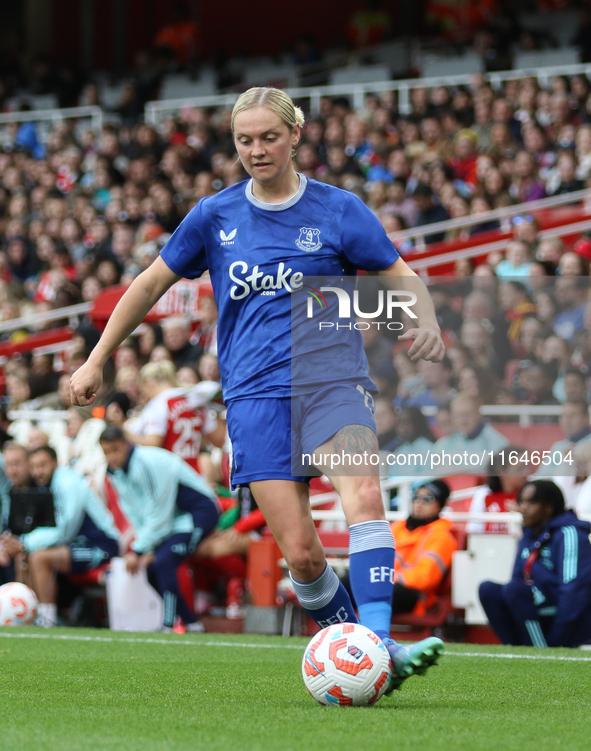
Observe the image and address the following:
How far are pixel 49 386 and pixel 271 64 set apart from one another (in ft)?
41.7

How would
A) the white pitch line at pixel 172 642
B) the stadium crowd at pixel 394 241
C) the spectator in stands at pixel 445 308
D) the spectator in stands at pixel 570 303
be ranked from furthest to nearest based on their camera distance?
the spectator in stands at pixel 445 308 → the spectator in stands at pixel 570 303 → the stadium crowd at pixel 394 241 → the white pitch line at pixel 172 642

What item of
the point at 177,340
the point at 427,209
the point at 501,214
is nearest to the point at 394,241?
the point at 501,214

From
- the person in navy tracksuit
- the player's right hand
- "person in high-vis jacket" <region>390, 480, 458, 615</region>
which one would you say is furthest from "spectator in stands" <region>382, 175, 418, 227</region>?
the player's right hand

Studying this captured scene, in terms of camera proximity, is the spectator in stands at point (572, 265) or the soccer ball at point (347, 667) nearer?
the soccer ball at point (347, 667)

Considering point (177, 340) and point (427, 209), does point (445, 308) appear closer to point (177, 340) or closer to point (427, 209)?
point (177, 340)

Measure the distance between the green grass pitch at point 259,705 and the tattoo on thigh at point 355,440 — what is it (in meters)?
0.80

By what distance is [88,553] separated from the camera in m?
9.81

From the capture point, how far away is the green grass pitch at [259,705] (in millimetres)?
3238

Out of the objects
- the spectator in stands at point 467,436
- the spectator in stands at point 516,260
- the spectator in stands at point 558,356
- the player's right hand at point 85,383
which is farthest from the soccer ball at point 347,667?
the spectator in stands at point 516,260

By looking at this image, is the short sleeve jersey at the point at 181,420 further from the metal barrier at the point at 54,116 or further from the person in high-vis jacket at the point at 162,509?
the metal barrier at the point at 54,116

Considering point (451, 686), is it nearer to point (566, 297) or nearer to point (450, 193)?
point (566, 297)

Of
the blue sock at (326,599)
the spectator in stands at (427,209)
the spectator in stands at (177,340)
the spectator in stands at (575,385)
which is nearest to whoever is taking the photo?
the blue sock at (326,599)

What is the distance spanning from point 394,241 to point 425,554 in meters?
5.29

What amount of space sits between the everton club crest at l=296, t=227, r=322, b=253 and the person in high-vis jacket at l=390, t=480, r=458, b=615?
14.0ft
